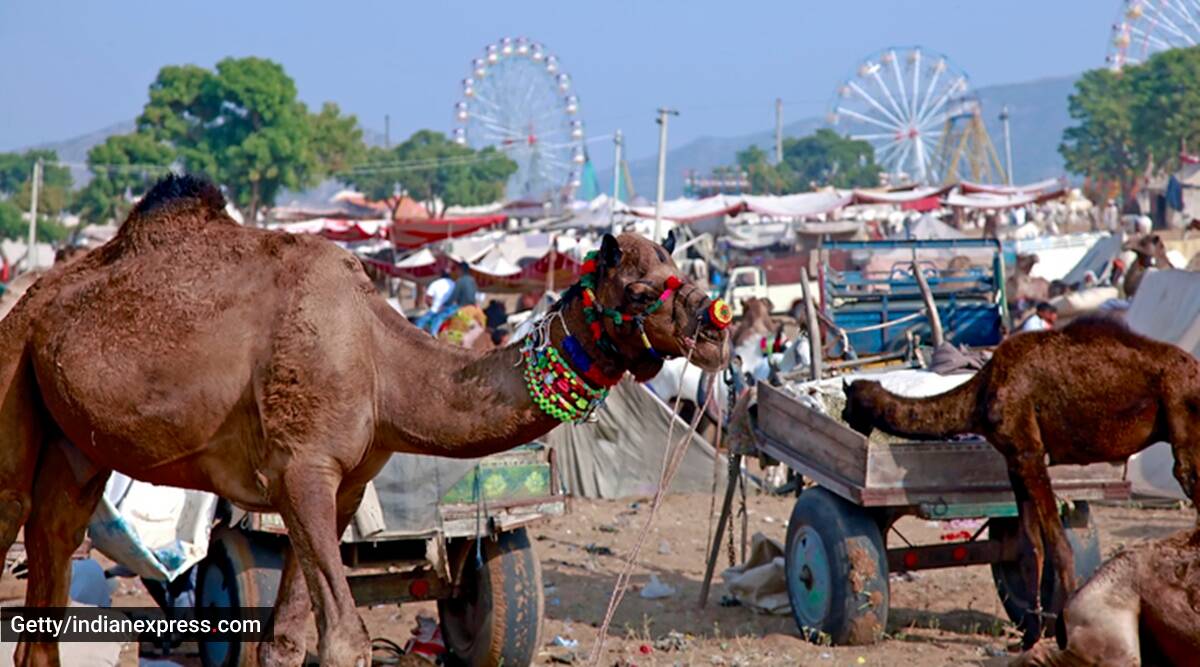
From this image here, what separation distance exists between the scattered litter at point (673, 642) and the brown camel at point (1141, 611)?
3.38 m

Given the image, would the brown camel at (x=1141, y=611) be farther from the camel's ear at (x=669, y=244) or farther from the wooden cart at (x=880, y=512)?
the wooden cart at (x=880, y=512)

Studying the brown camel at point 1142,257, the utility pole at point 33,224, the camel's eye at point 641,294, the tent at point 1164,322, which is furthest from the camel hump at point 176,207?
the utility pole at point 33,224

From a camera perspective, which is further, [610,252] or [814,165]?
[814,165]

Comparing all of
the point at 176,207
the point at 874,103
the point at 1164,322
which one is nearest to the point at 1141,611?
the point at 176,207

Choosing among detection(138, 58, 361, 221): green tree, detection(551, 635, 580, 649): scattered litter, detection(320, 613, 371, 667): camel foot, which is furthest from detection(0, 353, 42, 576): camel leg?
detection(138, 58, 361, 221): green tree

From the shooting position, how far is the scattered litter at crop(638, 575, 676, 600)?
31.8 feet

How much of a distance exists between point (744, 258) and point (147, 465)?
1487 inches

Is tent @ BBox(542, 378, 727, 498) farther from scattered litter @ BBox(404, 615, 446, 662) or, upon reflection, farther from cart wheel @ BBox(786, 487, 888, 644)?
cart wheel @ BBox(786, 487, 888, 644)

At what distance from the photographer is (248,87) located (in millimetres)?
60344

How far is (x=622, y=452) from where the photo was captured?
14023 millimetres

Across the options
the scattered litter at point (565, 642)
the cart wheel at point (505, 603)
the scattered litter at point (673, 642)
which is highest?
the cart wheel at point (505, 603)

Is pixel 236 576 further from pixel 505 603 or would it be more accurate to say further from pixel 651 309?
pixel 651 309

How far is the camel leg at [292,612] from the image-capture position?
17.6 ft

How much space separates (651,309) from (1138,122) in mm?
78007
